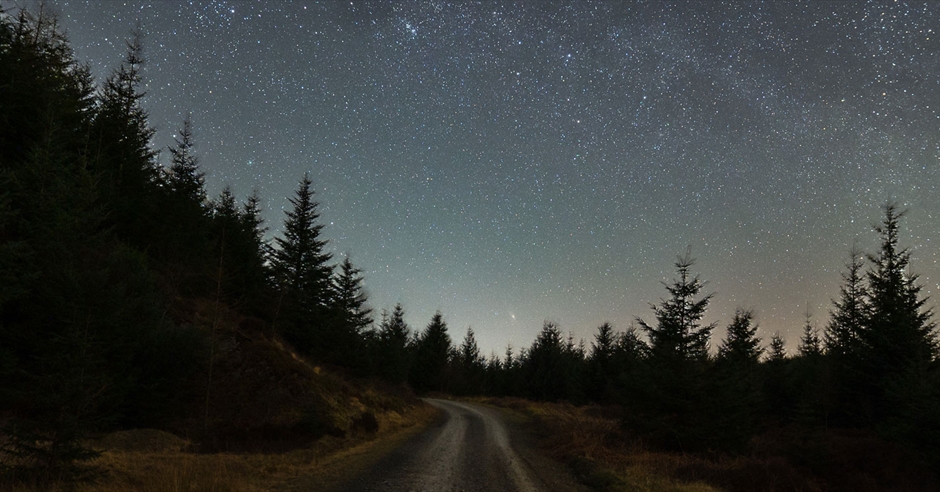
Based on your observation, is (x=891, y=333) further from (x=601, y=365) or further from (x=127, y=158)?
(x=127, y=158)

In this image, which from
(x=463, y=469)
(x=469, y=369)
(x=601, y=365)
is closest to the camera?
(x=463, y=469)

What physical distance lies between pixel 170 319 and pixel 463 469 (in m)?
15.0

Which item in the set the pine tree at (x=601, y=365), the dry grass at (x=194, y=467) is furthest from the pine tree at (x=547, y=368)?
the dry grass at (x=194, y=467)

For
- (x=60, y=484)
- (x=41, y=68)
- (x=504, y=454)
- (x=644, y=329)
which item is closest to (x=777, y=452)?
(x=644, y=329)

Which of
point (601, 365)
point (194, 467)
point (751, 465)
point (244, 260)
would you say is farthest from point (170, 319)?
point (601, 365)

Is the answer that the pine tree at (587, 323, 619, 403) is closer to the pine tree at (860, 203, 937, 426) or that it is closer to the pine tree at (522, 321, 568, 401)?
the pine tree at (522, 321, 568, 401)

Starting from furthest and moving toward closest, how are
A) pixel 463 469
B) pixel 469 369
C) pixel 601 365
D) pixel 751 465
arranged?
pixel 469 369
pixel 601 365
pixel 751 465
pixel 463 469

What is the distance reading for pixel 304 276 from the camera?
39.5m

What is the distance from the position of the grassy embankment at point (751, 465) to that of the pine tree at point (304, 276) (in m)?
21.6

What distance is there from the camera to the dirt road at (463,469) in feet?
36.6

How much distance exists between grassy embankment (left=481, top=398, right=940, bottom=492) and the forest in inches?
38.2

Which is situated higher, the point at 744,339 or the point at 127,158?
the point at 127,158

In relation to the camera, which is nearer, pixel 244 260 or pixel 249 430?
pixel 249 430

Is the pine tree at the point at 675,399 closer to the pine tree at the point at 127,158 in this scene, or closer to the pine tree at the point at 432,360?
the pine tree at the point at 127,158
